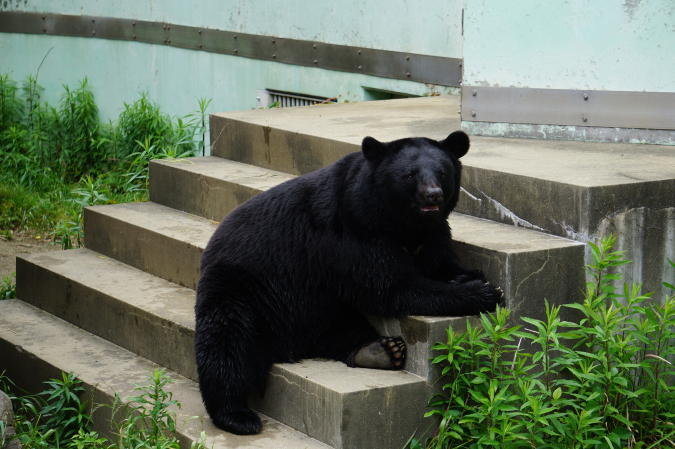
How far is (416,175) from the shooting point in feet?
11.6

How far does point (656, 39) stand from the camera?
4.78 metres

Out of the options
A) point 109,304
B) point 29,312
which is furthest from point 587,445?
point 29,312

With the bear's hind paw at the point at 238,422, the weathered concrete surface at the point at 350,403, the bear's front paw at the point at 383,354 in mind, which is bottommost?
the bear's hind paw at the point at 238,422

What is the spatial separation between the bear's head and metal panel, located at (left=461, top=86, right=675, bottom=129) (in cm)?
166

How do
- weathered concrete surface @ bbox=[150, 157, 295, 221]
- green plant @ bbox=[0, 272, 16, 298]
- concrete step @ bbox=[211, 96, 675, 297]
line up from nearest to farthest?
concrete step @ bbox=[211, 96, 675, 297], weathered concrete surface @ bbox=[150, 157, 295, 221], green plant @ bbox=[0, 272, 16, 298]

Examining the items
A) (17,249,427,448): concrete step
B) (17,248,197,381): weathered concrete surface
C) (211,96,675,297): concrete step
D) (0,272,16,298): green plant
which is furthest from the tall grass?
(211,96,675,297): concrete step

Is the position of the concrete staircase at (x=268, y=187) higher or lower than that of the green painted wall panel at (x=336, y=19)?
lower

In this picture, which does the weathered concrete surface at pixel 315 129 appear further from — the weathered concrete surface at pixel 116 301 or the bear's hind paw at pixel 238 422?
the bear's hind paw at pixel 238 422

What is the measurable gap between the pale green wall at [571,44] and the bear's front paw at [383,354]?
7.44 feet

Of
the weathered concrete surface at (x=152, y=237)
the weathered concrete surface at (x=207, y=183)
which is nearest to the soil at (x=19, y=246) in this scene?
the weathered concrete surface at (x=152, y=237)

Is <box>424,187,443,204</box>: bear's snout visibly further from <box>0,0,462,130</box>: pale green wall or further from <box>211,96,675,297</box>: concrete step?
<box>0,0,462,130</box>: pale green wall

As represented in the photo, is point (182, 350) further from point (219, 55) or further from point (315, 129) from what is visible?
point (219, 55)

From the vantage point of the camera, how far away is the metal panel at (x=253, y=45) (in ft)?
23.4

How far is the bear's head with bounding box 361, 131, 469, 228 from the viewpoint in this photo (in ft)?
11.5
